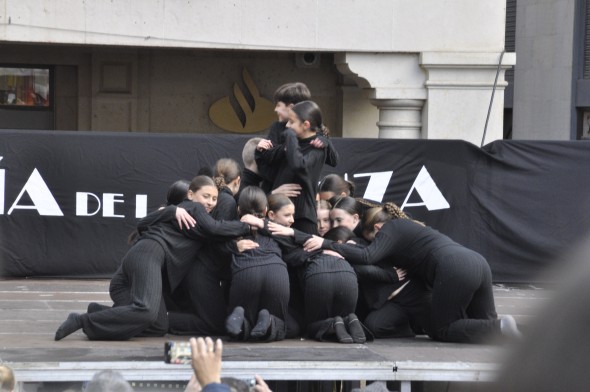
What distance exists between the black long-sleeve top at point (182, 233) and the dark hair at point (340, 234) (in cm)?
79

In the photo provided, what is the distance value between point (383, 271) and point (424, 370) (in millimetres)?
1401

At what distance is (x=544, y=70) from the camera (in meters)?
20.4

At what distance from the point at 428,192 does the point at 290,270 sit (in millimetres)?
→ 4145

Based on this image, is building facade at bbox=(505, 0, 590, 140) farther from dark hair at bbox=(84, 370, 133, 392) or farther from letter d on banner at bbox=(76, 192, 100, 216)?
dark hair at bbox=(84, 370, 133, 392)

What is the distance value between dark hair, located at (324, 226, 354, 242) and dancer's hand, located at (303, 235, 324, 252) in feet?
1.19

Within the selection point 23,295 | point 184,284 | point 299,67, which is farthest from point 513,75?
point 184,284

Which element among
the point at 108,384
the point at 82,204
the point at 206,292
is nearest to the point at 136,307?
the point at 206,292

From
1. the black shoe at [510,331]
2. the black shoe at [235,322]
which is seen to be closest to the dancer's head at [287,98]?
the black shoe at [235,322]

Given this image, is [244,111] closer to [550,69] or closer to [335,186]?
[550,69]

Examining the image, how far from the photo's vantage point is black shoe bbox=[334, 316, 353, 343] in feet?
24.4

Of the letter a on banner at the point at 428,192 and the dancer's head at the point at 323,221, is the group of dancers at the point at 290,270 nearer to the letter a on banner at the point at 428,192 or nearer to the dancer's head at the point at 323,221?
the dancer's head at the point at 323,221

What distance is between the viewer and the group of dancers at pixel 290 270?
7.46 metres

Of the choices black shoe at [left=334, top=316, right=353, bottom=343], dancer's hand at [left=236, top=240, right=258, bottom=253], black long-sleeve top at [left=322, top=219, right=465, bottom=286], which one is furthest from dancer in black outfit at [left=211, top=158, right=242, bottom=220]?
black shoe at [left=334, top=316, right=353, bottom=343]

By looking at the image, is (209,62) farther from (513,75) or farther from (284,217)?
(284,217)
